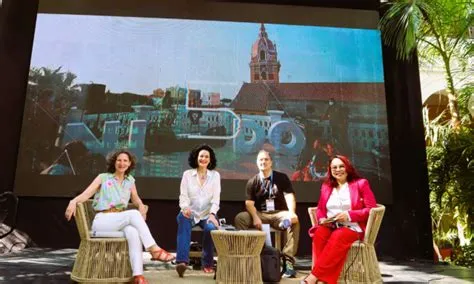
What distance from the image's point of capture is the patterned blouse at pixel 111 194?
8.84 ft

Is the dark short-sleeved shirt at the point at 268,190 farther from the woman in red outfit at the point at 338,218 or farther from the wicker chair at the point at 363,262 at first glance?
the wicker chair at the point at 363,262

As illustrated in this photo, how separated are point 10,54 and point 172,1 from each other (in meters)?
2.29

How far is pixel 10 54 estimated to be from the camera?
196 inches

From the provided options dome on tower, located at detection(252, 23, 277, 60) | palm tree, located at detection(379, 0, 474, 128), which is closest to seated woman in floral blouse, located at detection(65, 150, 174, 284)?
dome on tower, located at detection(252, 23, 277, 60)

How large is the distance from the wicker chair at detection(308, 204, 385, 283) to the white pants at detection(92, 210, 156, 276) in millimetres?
1308

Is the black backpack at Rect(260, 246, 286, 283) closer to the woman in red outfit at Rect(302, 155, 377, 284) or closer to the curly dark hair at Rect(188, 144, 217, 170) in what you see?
the woman in red outfit at Rect(302, 155, 377, 284)

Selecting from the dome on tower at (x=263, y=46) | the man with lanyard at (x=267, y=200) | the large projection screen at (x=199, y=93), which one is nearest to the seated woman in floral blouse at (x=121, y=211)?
the man with lanyard at (x=267, y=200)

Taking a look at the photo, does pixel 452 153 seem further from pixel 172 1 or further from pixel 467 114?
pixel 172 1

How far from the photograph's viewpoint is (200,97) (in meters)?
5.07

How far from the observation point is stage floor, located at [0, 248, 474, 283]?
2.81 m

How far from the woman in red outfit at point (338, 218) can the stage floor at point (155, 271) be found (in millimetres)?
447

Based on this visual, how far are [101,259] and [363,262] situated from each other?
1721 millimetres

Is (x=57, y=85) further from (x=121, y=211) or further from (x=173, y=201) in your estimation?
(x=121, y=211)

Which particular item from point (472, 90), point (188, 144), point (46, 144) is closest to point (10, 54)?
point (46, 144)
